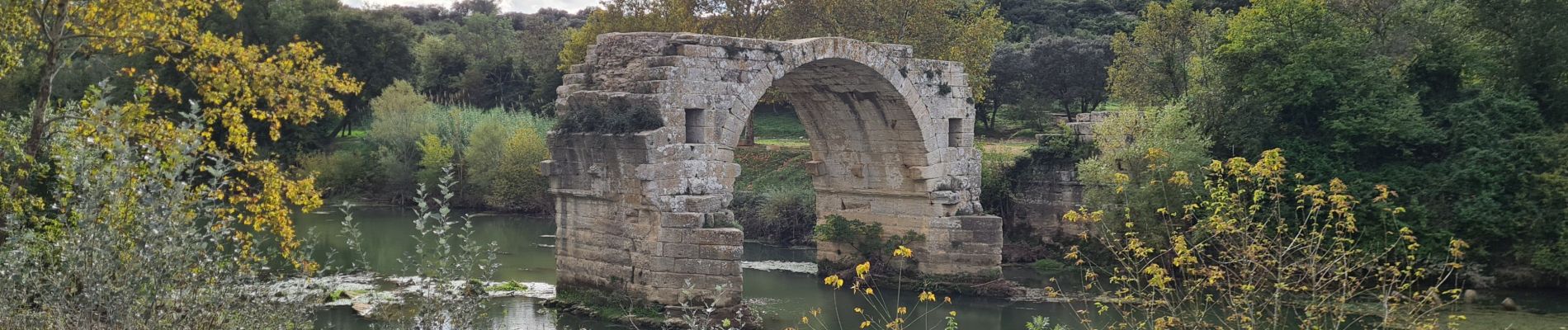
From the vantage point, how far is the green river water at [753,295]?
15.7 metres

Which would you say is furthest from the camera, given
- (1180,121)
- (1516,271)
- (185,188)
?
(1180,121)

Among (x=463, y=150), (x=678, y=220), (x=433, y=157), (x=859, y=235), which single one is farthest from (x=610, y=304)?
(x=463, y=150)

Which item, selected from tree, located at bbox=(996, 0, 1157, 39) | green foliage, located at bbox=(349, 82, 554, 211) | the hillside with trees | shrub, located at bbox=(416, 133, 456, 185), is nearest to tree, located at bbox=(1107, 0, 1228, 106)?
the hillside with trees

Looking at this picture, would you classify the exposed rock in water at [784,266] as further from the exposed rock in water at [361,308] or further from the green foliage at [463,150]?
the green foliage at [463,150]

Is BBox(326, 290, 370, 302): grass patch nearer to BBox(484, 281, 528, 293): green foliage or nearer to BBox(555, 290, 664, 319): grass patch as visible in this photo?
BBox(484, 281, 528, 293): green foliage

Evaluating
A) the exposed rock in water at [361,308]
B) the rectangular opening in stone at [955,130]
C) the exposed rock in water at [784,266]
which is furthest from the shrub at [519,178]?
the exposed rock in water at [361,308]

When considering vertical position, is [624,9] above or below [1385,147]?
above

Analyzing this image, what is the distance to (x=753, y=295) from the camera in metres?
18.0

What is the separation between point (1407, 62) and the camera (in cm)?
2047

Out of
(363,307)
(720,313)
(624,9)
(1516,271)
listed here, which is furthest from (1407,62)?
(624,9)

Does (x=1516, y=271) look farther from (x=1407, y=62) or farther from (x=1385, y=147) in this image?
(x=1407, y=62)

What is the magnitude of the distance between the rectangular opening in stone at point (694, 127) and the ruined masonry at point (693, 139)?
0.01m

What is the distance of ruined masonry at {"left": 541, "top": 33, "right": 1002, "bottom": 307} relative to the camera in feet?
49.0

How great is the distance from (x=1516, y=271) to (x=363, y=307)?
1417 centimetres
